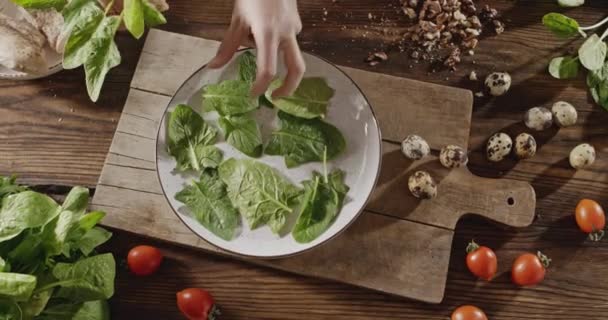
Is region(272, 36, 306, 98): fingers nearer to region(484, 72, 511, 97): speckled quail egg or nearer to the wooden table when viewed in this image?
the wooden table

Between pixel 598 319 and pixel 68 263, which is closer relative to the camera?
pixel 68 263

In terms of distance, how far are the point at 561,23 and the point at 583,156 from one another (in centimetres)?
36

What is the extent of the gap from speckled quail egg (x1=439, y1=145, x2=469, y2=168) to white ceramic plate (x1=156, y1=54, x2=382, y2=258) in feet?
0.56

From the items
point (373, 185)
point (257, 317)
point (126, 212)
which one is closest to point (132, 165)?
point (126, 212)

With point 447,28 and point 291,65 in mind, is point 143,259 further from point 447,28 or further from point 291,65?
point 447,28

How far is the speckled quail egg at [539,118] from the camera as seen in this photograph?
1505 mm

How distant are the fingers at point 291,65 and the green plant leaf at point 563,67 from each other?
0.73 meters

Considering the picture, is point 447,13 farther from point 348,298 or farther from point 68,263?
point 68,263

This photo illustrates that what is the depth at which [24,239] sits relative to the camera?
1198 millimetres

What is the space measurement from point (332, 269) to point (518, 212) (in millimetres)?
449

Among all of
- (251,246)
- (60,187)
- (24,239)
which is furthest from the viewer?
(60,187)

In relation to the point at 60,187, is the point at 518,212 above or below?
above

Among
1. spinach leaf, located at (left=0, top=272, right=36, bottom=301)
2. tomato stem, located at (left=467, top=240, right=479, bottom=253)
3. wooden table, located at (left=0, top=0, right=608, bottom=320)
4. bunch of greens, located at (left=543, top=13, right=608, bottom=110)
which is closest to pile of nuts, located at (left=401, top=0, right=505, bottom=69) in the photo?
wooden table, located at (left=0, top=0, right=608, bottom=320)

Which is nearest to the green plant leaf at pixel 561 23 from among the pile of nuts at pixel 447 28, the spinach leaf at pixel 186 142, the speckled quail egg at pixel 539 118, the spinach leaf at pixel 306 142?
the pile of nuts at pixel 447 28
